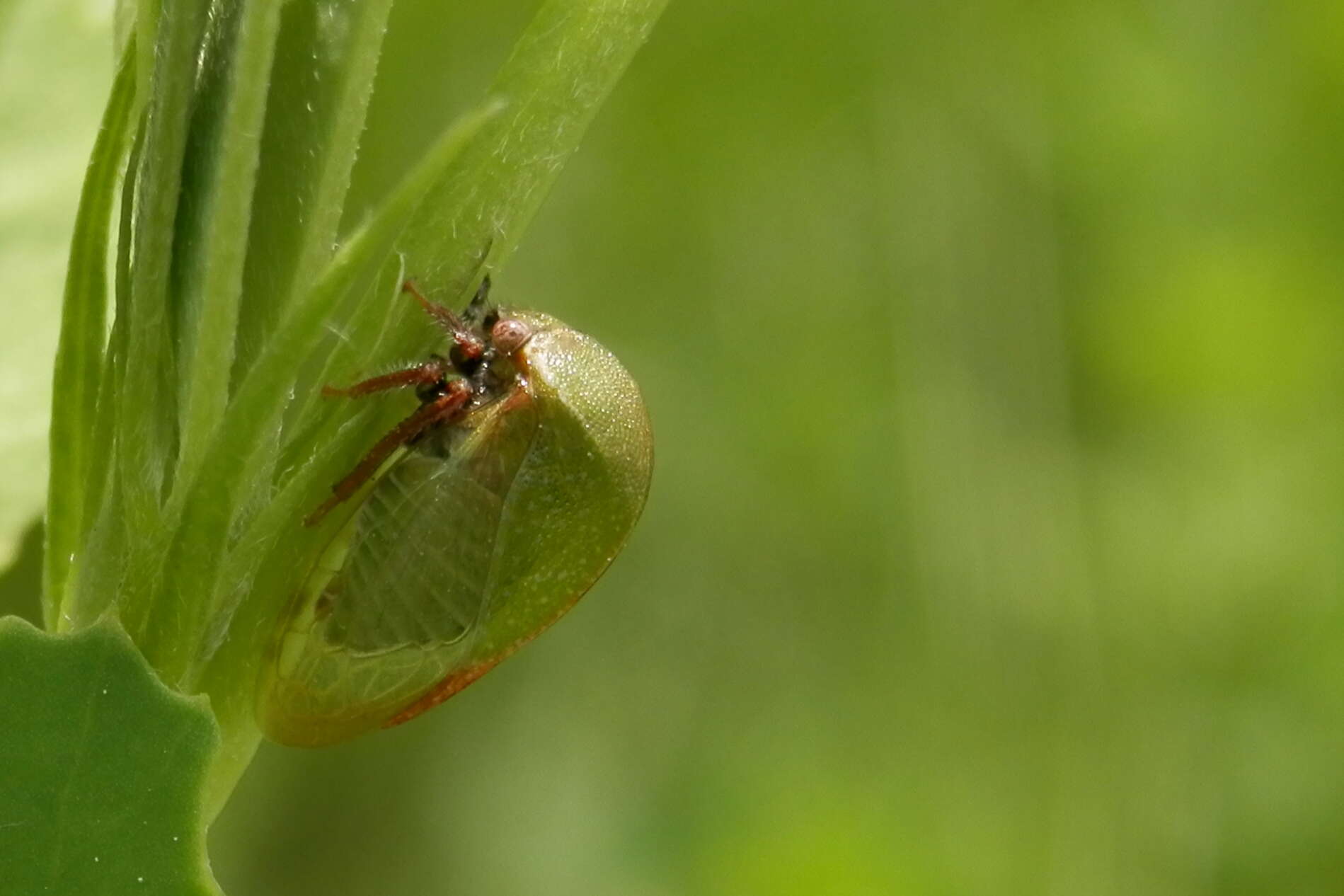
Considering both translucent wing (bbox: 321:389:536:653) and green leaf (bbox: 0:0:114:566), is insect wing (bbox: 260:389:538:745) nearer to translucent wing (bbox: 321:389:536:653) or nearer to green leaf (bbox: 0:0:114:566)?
translucent wing (bbox: 321:389:536:653)

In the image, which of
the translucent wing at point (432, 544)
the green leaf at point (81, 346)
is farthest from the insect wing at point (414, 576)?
the green leaf at point (81, 346)

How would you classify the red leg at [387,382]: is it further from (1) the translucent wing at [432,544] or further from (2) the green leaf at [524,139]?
(1) the translucent wing at [432,544]

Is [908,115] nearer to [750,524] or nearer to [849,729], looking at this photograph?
[750,524]

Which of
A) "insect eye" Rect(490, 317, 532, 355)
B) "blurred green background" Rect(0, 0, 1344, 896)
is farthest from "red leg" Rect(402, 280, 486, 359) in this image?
"blurred green background" Rect(0, 0, 1344, 896)

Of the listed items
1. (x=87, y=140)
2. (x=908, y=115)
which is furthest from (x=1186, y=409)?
(x=87, y=140)

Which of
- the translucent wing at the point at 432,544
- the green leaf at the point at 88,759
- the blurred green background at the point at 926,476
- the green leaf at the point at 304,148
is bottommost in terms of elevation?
the blurred green background at the point at 926,476
